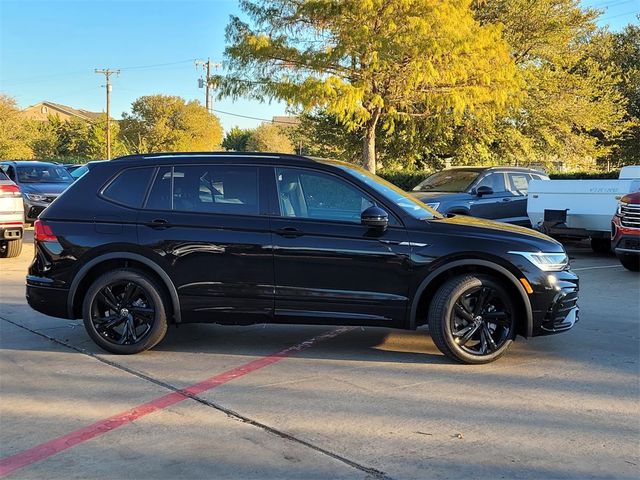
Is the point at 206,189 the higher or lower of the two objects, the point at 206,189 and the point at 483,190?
the lower

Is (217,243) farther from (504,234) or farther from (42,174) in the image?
(42,174)

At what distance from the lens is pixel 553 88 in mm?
26078

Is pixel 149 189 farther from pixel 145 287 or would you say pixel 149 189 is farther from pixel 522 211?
pixel 522 211

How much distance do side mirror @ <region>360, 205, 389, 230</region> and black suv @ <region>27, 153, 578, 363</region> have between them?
0.05 ft

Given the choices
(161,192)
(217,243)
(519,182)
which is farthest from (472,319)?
(519,182)

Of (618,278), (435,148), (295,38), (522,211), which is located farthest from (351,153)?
(618,278)

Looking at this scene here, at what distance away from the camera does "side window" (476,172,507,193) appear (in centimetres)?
1297

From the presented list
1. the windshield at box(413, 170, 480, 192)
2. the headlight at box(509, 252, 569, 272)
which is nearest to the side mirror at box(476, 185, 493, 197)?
the windshield at box(413, 170, 480, 192)

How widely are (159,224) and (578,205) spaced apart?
353 inches

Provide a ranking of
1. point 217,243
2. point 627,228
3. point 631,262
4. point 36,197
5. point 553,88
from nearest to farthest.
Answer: point 217,243
point 627,228
point 631,262
point 36,197
point 553,88

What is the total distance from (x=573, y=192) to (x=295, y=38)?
10673 millimetres

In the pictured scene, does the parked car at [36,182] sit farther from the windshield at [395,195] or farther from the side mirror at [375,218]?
the side mirror at [375,218]

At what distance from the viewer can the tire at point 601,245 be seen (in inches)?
486

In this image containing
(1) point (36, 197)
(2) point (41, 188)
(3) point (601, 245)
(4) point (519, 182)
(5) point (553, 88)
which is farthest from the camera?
(5) point (553, 88)
